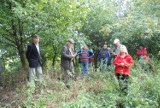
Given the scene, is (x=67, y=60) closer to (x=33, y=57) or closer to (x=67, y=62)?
(x=67, y=62)

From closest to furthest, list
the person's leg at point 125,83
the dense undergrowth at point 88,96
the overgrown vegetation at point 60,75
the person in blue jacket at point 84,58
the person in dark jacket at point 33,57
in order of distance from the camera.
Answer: the dense undergrowth at point 88,96 < the overgrown vegetation at point 60,75 < the person's leg at point 125,83 < the person in dark jacket at point 33,57 < the person in blue jacket at point 84,58

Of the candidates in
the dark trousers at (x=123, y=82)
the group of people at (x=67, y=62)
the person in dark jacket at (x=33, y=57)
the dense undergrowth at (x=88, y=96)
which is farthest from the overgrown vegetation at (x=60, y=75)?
the person in dark jacket at (x=33, y=57)

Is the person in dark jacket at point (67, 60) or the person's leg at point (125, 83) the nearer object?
the person's leg at point (125, 83)

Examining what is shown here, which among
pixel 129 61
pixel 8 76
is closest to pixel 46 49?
pixel 8 76

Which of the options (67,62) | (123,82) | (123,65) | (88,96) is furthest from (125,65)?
(67,62)

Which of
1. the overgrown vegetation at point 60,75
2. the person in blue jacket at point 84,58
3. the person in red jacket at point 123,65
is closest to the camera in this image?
the overgrown vegetation at point 60,75

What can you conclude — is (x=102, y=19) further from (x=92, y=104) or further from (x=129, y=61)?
(x=92, y=104)

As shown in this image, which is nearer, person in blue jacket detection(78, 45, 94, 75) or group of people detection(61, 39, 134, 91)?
group of people detection(61, 39, 134, 91)

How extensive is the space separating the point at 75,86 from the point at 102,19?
7685 millimetres

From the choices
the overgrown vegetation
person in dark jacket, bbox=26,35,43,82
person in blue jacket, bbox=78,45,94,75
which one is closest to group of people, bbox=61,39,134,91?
person in blue jacket, bbox=78,45,94,75

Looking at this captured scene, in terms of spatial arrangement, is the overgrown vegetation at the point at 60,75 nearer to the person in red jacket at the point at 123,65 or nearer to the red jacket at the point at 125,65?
the person in red jacket at the point at 123,65

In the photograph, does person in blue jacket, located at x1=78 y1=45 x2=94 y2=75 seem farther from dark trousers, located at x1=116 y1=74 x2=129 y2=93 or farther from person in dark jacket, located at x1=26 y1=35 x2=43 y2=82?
dark trousers, located at x1=116 y1=74 x2=129 y2=93

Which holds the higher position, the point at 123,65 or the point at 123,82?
the point at 123,65

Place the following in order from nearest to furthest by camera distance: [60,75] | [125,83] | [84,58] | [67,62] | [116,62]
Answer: [125,83]
[116,62]
[67,62]
[60,75]
[84,58]
